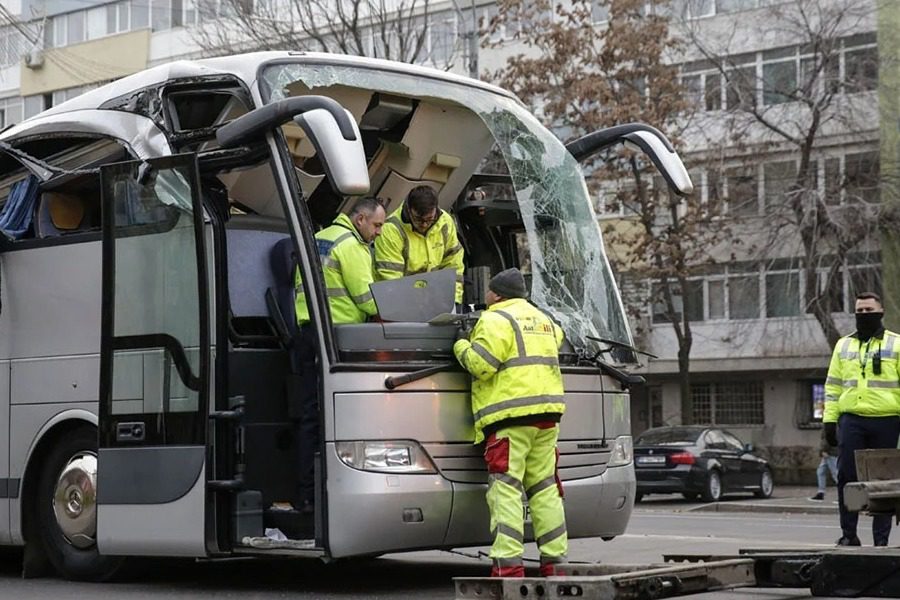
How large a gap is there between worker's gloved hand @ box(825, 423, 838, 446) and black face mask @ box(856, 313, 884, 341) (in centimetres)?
72

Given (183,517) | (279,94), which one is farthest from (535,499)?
(279,94)

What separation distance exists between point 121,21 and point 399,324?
40.5m

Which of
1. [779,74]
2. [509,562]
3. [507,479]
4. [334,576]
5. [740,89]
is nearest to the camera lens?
[509,562]

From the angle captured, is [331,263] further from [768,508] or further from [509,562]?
[768,508]

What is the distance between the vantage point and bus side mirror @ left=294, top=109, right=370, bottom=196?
8016 mm

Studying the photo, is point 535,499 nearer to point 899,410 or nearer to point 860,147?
point 899,410

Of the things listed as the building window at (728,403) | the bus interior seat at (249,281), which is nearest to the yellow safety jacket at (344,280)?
the bus interior seat at (249,281)

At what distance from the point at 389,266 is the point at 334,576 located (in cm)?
224

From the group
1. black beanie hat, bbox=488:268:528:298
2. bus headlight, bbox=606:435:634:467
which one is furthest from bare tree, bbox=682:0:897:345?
black beanie hat, bbox=488:268:528:298

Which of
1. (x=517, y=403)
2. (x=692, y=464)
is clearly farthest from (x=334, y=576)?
(x=692, y=464)

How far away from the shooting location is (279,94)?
30.6 feet

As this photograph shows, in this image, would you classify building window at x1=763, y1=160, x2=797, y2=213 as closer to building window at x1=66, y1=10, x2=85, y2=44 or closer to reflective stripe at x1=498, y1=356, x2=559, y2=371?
building window at x1=66, y1=10, x2=85, y2=44

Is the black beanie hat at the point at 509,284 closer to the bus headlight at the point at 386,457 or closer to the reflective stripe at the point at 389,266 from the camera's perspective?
the bus headlight at the point at 386,457

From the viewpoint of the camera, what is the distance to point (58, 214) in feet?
35.7
